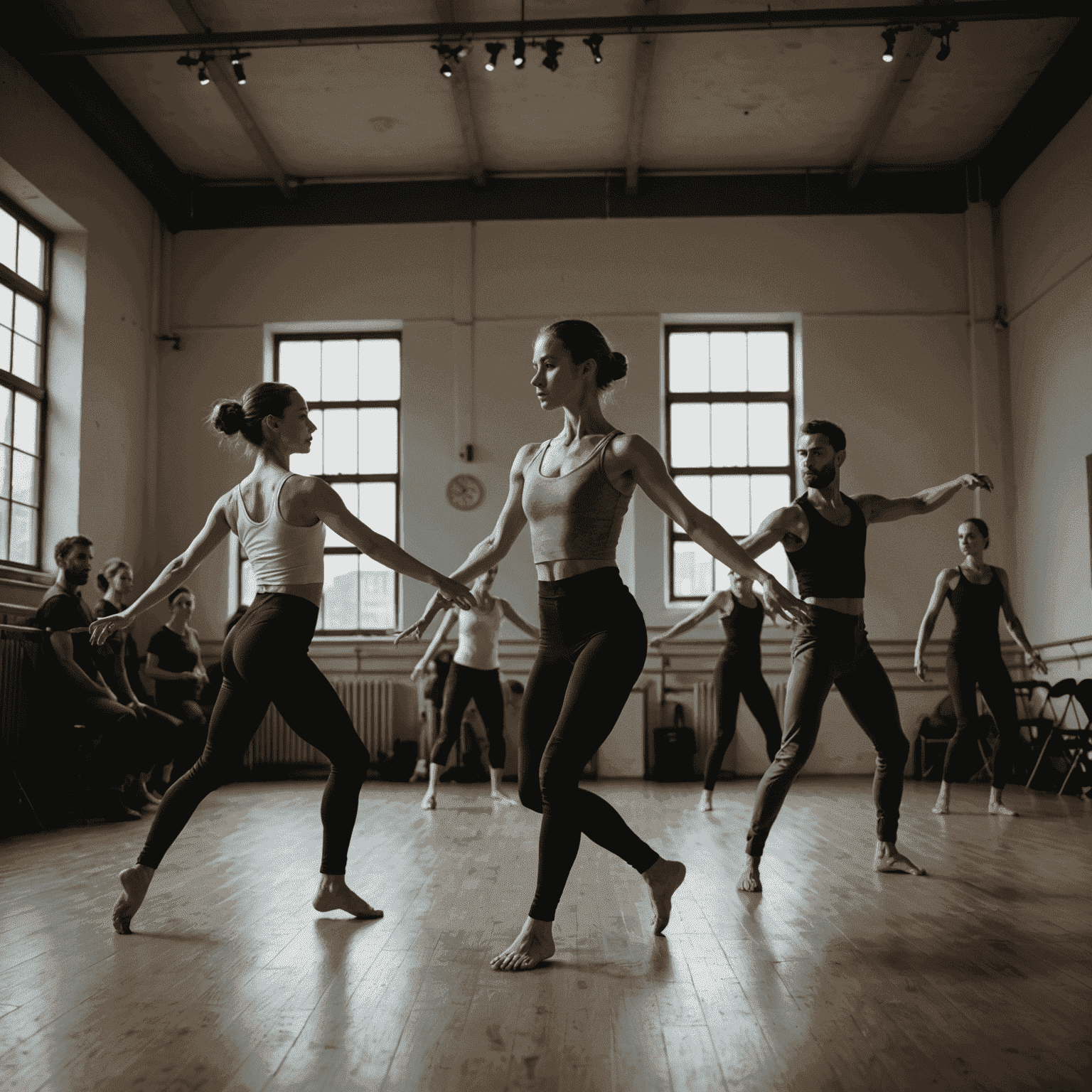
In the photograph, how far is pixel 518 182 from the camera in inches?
401

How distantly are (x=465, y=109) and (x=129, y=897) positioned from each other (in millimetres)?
7320

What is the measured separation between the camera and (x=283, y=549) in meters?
3.05

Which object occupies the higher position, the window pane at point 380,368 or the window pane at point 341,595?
the window pane at point 380,368

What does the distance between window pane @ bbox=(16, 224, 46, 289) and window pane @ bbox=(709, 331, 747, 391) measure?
5.73 meters

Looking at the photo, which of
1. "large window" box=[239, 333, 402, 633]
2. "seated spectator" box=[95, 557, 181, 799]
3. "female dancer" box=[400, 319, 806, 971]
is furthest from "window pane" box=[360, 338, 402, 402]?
"female dancer" box=[400, 319, 806, 971]

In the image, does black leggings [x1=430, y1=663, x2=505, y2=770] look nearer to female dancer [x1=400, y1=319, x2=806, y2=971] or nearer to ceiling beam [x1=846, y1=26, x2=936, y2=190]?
female dancer [x1=400, y1=319, x2=806, y2=971]

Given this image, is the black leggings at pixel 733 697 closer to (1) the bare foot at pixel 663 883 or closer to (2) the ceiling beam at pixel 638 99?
(1) the bare foot at pixel 663 883

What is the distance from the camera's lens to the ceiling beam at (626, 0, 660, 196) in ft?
25.5

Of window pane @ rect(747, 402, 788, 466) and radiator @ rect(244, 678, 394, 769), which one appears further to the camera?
Answer: window pane @ rect(747, 402, 788, 466)

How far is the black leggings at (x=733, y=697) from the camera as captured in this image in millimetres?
6469

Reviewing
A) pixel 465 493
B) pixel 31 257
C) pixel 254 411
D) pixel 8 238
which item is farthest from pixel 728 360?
pixel 254 411

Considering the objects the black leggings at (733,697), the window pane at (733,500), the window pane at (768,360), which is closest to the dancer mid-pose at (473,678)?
the black leggings at (733,697)

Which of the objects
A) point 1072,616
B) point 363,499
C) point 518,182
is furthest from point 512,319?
point 1072,616

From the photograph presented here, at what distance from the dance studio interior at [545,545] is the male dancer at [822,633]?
0.06 feet
